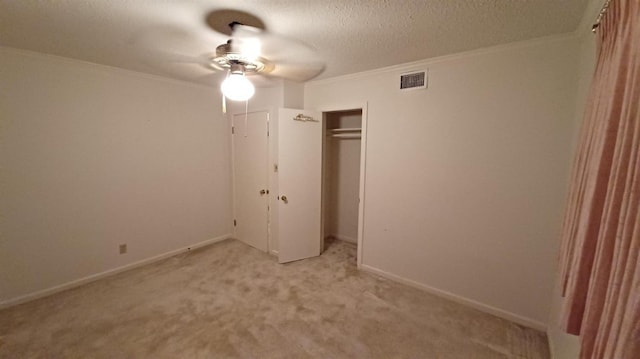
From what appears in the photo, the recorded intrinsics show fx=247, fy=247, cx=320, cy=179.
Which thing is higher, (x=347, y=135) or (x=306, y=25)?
(x=306, y=25)

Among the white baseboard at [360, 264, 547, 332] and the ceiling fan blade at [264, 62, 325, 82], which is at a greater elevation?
the ceiling fan blade at [264, 62, 325, 82]

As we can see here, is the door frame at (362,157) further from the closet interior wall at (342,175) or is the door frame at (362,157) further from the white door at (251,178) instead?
the white door at (251,178)

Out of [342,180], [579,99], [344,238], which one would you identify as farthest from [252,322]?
[579,99]

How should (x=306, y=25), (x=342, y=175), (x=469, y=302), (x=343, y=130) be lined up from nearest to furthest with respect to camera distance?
(x=306, y=25) → (x=469, y=302) → (x=343, y=130) → (x=342, y=175)

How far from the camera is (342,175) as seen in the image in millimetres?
4156

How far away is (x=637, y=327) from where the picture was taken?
1.85 ft

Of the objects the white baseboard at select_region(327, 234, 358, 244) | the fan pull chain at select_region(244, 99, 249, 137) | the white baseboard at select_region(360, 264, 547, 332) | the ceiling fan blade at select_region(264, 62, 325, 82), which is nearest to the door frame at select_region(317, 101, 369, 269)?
the white baseboard at select_region(360, 264, 547, 332)

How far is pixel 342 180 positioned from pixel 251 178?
1484 millimetres

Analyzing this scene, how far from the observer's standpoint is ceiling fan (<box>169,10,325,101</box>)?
5.85 feet

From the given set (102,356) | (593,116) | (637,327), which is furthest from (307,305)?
(593,116)

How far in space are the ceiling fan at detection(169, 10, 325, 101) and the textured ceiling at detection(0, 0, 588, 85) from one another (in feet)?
0.28

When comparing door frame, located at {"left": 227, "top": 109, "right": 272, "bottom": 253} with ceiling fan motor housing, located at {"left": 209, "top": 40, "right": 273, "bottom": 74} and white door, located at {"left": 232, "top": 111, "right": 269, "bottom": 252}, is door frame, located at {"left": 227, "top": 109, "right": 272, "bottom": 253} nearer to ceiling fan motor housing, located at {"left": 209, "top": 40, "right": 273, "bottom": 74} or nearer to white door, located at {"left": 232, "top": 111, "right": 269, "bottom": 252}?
white door, located at {"left": 232, "top": 111, "right": 269, "bottom": 252}

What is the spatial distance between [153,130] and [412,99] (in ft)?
10.5

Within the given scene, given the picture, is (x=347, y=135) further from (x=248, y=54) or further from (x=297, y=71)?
(x=248, y=54)
